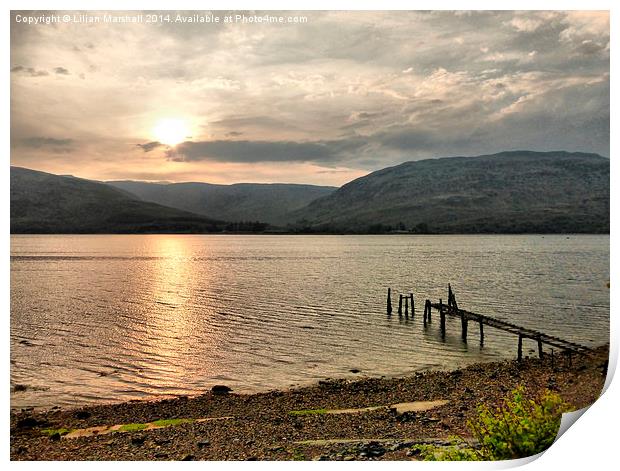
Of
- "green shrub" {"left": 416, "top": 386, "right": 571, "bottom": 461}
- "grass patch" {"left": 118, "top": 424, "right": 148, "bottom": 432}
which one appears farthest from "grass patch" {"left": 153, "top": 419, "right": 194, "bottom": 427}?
"green shrub" {"left": 416, "top": 386, "right": 571, "bottom": 461}

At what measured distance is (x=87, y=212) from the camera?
105625 millimetres

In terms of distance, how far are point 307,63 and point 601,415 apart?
40.7 ft

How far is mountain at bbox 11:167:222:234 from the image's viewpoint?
221ft

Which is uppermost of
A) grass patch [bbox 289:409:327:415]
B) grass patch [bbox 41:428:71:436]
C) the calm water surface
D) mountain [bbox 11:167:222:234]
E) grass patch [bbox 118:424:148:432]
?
mountain [bbox 11:167:222:234]

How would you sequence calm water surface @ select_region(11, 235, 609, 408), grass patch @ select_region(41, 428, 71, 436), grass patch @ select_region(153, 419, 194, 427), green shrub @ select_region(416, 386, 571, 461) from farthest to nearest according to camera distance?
1. calm water surface @ select_region(11, 235, 609, 408)
2. grass patch @ select_region(153, 419, 194, 427)
3. grass patch @ select_region(41, 428, 71, 436)
4. green shrub @ select_region(416, 386, 571, 461)

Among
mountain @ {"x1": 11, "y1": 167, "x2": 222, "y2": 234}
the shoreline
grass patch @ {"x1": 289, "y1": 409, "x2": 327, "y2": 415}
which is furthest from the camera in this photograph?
mountain @ {"x1": 11, "y1": 167, "x2": 222, "y2": 234}

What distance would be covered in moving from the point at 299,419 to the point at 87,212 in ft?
342

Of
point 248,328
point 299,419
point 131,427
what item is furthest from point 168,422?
point 248,328

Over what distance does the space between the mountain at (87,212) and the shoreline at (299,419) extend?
1640 inches

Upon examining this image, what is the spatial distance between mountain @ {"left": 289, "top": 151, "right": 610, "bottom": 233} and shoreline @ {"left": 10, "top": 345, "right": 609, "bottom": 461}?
89.6 m

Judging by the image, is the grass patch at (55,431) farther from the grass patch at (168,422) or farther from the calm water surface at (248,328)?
the calm water surface at (248,328)

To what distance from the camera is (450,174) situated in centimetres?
16325

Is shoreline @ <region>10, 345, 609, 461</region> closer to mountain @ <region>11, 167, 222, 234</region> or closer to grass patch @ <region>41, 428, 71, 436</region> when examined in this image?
grass patch @ <region>41, 428, 71, 436</region>
